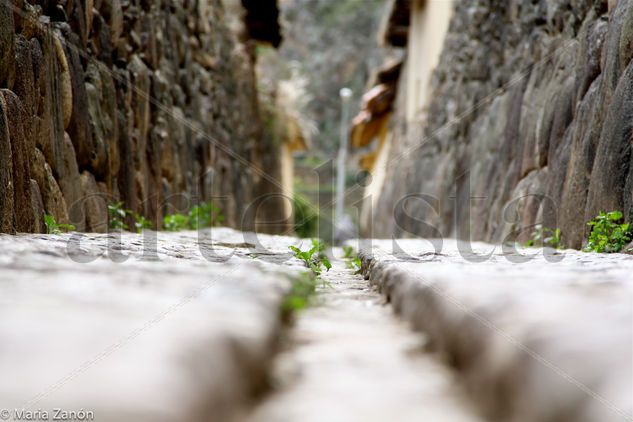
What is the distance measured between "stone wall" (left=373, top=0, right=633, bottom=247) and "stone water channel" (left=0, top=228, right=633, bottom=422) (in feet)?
6.44

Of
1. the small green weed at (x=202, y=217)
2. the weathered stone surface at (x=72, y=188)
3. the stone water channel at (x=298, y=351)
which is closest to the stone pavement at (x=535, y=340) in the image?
the stone water channel at (x=298, y=351)

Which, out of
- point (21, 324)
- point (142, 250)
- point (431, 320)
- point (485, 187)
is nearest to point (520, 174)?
point (485, 187)

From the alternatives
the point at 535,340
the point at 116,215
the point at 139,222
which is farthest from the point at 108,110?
the point at 535,340

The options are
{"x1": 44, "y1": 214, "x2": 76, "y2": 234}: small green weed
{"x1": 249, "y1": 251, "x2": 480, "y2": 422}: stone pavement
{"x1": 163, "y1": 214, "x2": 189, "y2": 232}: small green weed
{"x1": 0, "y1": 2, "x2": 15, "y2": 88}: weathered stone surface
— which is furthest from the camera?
Result: {"x1": 163, "y1": 214, "x2": 189, "y2": 232}: small green weed

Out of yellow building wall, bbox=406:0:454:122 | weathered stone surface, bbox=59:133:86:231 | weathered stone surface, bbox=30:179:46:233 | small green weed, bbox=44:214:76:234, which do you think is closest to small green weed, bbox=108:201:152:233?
weathered stone surface, bbox=59:133:86:231

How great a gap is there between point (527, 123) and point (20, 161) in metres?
4.16

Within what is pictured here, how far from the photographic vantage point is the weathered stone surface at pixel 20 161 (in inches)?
108

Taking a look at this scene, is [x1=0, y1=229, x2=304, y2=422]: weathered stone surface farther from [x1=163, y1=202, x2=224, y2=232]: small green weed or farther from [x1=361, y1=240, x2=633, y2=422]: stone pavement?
[x1=163, y1=202, x2=224, y2=232]: small green weed

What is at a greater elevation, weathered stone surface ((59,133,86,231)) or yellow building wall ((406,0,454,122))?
yellow building wall ((406,0,454,122))

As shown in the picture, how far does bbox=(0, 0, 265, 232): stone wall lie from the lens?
2.90 m

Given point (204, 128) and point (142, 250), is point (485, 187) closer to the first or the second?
point (204, 128)

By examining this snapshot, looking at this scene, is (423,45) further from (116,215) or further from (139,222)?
(116,215)

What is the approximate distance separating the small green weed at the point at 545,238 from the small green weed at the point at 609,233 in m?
0.64

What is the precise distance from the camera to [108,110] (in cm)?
439
